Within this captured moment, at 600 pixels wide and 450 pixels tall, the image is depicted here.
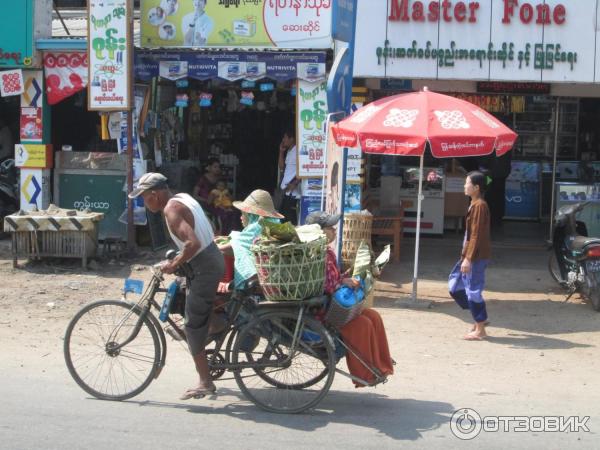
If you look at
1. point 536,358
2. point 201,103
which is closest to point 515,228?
point 201,103

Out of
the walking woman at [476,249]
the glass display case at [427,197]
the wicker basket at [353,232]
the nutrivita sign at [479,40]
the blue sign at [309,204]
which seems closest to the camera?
the walking woman at [476,249]

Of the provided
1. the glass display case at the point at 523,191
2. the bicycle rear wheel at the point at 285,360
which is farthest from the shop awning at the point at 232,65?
the bicycle rear wheel at the point at 285,360

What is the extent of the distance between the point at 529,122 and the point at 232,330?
1083cm

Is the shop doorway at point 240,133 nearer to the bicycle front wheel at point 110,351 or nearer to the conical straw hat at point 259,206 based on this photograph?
the conical straw hat at point 259,206

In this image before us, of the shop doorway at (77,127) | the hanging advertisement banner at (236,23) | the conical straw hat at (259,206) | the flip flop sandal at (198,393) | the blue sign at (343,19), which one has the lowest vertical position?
the flip flop sandal at (198,393)

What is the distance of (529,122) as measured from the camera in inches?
605

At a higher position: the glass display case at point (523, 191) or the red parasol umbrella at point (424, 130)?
the red parasol umbrella at point (424, 130)

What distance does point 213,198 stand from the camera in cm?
1258

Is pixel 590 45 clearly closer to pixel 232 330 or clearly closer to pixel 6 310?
pixel 232 330

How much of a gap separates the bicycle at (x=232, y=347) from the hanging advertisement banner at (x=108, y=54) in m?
5.88

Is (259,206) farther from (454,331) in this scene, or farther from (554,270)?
(554,270)

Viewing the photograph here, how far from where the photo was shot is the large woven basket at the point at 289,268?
561 cm

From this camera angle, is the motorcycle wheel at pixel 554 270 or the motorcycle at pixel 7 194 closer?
the motorcycle wheel at pixel 554 270

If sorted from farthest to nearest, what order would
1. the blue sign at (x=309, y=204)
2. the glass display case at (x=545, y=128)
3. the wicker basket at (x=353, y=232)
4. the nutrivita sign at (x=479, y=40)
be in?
the glass display case at (x=545, y=128), the blue sign at (x=309, y=204), the nutrivita sign at (x=479, y=40), the wicker basket at (x=353, y=232)
